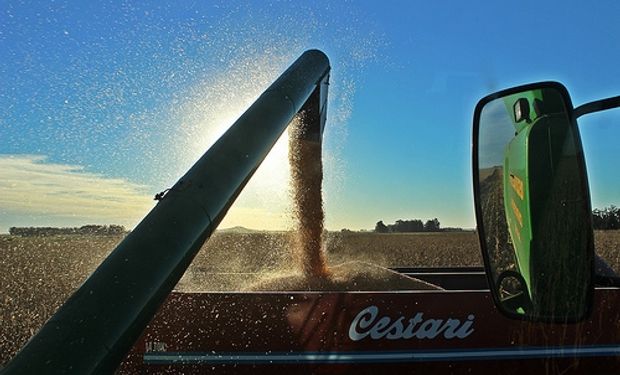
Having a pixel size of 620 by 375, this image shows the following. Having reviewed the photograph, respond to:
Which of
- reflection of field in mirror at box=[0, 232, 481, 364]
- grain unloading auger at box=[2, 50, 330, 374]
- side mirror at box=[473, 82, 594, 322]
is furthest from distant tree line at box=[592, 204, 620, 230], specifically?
reflection of field in mirror at box=[0, 232, 481, 364]

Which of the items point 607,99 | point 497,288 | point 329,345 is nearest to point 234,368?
point 329,345

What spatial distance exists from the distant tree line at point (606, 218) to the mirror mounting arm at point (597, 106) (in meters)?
0.28

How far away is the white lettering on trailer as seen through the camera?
184 inches

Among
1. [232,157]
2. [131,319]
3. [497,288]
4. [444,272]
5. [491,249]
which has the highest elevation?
[444,272]

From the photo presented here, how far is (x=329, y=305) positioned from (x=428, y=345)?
2.78 feet

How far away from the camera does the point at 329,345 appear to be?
15.2 feet

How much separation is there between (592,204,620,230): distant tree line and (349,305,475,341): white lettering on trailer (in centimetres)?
308

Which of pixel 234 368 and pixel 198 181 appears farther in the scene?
pixel 234 368

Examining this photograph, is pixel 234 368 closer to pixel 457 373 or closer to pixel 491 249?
pixel 457 373

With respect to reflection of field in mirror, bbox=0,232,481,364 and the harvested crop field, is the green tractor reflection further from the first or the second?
reflection of field in mirror, bbox=0,232,481,364

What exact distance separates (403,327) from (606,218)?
315 cm

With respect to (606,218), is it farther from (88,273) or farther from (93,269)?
(88,273)

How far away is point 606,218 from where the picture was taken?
5.63 ft

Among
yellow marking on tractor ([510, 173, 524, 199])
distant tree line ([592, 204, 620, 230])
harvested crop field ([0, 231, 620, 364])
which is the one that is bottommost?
distant tree line ([592, 204, 620, 230])
